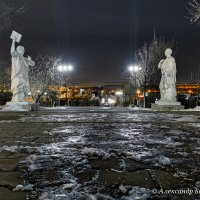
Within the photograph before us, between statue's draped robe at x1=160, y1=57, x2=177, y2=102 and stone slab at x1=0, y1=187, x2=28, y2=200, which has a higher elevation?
statue's draped robe at x1=160, y1=57, x2=177, y2=102

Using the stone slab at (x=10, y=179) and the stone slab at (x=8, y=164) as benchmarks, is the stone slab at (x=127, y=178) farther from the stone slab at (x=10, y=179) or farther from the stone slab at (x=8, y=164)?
the stone slab at (x=8, y=164)

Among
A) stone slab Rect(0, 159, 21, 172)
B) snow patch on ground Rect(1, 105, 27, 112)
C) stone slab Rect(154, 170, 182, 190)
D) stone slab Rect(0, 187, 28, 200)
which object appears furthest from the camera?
snow patch on ground Rect(1, 105, 27, 112)

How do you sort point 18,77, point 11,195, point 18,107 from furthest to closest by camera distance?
point 18,77, point 18,107, point 11,195

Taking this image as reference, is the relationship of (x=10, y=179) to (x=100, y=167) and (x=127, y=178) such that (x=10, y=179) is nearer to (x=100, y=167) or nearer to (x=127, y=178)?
(x=100, y=167)

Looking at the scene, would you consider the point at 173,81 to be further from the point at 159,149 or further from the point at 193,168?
the point at 193,168

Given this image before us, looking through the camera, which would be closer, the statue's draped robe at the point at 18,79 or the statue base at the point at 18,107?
the statue base at the point at 18,107

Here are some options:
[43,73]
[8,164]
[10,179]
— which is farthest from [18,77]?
[43,73]

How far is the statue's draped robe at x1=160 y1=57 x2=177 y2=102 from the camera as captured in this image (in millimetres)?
17625

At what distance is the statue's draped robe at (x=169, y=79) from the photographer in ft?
57.8

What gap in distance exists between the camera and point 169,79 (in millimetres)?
17766

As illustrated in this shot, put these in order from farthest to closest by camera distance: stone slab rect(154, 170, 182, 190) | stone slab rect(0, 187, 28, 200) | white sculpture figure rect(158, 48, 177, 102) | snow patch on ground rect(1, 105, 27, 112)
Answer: white sculpture figure rect(158, 48, 177, 102) < snow patch on ground rect(1, 105, 27, 112) < stone slab rect(154, 170, 182, 190) < stone slab rect(0, 187, 28, 200)

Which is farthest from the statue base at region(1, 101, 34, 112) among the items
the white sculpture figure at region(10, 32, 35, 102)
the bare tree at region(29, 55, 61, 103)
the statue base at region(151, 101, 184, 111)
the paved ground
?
the bare tree at region(29, 55, 61, 103)

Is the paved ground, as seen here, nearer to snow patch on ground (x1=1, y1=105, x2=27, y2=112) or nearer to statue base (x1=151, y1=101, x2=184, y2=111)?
snow patch on ground (x1=1, y1=105, x2=27, y2=112)

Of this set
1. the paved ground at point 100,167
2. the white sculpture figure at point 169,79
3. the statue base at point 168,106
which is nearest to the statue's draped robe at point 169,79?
the white sculpture figure at point 169,79
